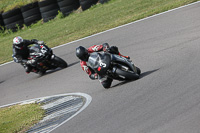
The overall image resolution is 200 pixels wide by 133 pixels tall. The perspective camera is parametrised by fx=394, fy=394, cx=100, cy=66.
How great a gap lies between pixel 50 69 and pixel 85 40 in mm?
2914

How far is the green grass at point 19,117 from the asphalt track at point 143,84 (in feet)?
3.08

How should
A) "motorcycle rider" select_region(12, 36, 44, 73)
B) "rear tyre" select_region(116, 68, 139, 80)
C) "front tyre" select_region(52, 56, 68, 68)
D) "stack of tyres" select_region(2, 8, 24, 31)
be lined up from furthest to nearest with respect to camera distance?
"stack of tyres" select_region(2, 8, 24, 31) < "motorcycle rider" select_region(12, 36, 44, 73) < "front tyre" select_region(52, 56, 68, 68) < "rear tyre" select_region(116, 68, 139, 80)

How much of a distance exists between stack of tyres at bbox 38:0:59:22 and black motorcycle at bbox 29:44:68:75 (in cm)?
784

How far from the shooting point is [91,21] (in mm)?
19438

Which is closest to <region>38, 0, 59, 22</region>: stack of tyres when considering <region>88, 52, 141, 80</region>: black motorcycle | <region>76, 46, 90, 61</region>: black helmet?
<region>76, 46, 90, 61</region>: black helmet

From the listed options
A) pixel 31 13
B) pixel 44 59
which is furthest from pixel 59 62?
pixel 31 13

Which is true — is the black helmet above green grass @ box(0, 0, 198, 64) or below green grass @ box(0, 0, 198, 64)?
above

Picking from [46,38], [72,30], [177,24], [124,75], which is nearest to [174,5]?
[177,24]

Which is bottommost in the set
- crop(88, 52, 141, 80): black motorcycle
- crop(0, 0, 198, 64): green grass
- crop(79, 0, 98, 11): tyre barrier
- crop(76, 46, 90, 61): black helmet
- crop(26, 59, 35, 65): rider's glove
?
crop(0, 0, 198, 64): green grass

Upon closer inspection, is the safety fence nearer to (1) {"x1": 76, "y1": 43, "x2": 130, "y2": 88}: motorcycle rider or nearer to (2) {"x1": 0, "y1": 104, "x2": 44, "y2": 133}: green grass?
(2) {"x1": 0, "y1": 104, "x2": 44, "y2": 133}: green grass

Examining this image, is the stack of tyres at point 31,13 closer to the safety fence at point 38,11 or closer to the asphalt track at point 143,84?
the safety fence at point 38,11

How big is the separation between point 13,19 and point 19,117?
1355 cm

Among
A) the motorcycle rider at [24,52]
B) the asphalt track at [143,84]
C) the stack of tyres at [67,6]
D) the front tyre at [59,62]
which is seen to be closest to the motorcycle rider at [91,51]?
the asphalt track at [143,84]

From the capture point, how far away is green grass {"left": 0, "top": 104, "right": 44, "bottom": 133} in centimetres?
908
